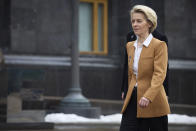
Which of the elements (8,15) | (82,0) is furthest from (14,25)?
(82,0)

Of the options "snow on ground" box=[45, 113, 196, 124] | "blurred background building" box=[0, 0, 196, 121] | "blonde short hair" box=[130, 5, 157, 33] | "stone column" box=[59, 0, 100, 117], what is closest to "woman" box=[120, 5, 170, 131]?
"blonde short hair" box=[130, 5, 157, 33]

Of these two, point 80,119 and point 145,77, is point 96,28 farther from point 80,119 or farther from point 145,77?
point 145,77

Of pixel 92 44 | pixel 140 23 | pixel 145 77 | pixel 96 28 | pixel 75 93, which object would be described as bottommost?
pixel 75 93

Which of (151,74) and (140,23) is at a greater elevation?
(140,23)

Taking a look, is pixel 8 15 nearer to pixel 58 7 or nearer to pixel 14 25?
pixel 14 25

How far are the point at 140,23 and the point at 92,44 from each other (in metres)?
14.3

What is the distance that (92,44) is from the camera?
1894 cm

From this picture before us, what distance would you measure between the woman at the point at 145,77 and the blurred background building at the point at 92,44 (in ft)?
35.2

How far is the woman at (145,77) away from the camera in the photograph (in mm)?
4656

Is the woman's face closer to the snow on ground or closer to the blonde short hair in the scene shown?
the blonde short hair

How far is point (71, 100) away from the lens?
13.9 metres

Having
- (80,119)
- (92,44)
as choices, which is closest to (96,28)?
(92,44)

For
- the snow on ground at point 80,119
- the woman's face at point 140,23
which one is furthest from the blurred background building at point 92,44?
the woman's face at point 140,23

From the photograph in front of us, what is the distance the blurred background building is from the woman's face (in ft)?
35.6
